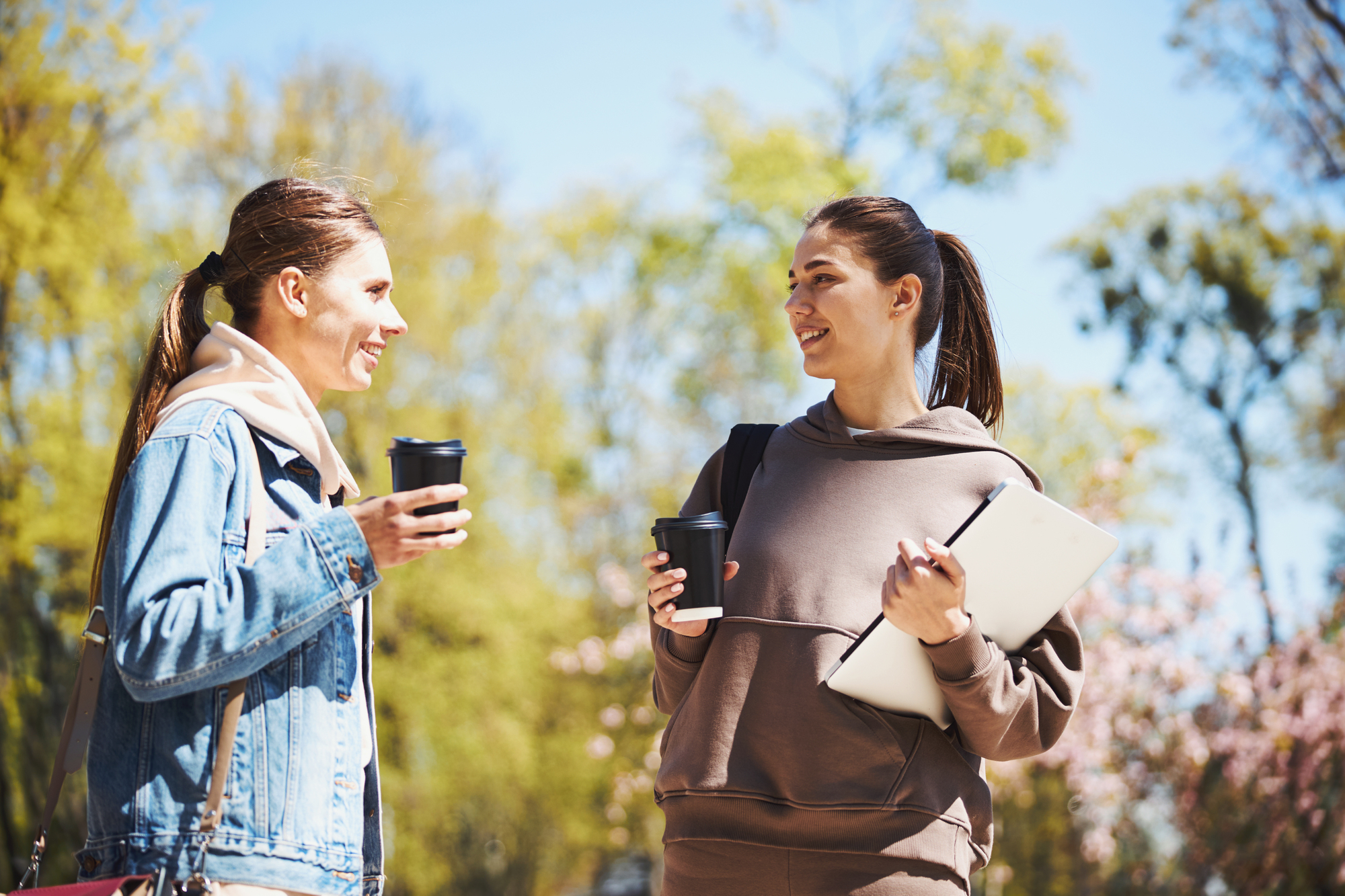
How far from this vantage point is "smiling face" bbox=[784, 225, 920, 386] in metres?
2.07

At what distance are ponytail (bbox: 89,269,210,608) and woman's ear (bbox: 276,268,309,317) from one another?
0.51ft

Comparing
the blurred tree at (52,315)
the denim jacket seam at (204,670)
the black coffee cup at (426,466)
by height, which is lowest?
the denim jacket seam at (204,670)

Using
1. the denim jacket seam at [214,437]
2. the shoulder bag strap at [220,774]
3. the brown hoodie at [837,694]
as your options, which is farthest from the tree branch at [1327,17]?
the shoulder bag strap at [220,774]

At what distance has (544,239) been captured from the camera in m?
18.8

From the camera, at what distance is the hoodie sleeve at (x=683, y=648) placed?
206 centimetres

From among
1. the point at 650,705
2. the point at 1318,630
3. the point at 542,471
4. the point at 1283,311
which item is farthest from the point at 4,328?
the point at 1283,311

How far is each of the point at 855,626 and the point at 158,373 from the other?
1253 mm

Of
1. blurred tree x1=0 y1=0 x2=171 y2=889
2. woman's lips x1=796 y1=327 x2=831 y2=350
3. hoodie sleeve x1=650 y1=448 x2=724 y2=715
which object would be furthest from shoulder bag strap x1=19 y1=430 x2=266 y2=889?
blurred tree x1=0 y1=0 x2=171 y2=889

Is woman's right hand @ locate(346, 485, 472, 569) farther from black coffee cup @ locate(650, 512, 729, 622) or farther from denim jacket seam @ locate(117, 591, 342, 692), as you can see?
black coffee cup @ locate(650, 512, 729, 622)

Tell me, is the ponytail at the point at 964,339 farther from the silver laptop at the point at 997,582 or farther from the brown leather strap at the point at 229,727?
the brown leather strap at the point at 229,727

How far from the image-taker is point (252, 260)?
1.75 meters

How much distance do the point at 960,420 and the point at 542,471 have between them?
14400 mm

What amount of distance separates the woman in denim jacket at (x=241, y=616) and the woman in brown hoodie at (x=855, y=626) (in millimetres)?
571

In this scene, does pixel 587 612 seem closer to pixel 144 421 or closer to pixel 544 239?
pixel 544 239
